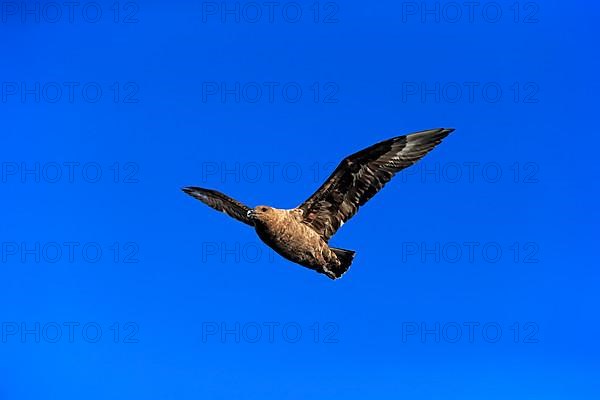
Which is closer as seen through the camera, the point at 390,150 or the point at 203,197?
the point at 390,150

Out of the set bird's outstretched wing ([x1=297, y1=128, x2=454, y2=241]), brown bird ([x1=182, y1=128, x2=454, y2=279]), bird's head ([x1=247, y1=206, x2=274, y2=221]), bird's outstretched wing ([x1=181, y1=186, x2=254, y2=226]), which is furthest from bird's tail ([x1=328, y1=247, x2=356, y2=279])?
bird's outstretched wing ([x1=181, y1=186, x2=254, y2=226])

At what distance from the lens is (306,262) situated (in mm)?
9484

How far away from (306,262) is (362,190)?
123 cm

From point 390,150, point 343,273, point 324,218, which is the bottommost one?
point 343,273

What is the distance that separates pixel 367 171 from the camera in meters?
9.49

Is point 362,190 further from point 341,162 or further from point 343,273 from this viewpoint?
point 343,273

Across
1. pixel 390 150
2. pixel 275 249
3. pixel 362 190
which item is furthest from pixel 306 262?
pixel 390 150

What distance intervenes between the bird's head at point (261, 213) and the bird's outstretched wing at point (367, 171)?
0.59 m

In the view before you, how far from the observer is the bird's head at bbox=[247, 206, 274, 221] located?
29.9 ft

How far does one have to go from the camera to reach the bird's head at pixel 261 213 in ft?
29.9

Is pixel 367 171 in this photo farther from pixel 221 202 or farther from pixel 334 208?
pixel 221 202

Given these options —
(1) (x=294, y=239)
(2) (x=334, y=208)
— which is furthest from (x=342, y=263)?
(1) (x=294, y=239)

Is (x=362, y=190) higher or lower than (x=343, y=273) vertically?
higher

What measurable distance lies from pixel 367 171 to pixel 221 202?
2.40 m
